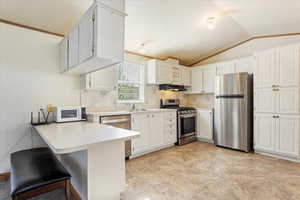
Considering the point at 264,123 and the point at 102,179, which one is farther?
the point at 264,123

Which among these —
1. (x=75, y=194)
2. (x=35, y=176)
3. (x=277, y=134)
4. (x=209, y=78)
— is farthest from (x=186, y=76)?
(x=35, y=176)

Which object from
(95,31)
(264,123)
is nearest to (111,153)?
(95,31)

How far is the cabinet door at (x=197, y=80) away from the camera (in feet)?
16.2

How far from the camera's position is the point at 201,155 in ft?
11.6

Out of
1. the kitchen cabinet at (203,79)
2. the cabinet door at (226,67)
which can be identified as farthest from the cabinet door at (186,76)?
the cabinet door at (226,67)

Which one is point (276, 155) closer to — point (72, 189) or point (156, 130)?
point (156, 130)

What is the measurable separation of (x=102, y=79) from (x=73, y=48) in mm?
947

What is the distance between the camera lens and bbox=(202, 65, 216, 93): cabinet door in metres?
4.62

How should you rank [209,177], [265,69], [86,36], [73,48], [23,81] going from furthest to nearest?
[265,69] < [23,81] < [209,177] < [73,48] < [86,36]

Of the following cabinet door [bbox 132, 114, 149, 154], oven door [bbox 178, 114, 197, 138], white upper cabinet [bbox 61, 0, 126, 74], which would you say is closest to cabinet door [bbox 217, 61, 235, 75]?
oven door [bbox 178, 114, 197, 138]

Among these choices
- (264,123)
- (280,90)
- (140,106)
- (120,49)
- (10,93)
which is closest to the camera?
(120,49)

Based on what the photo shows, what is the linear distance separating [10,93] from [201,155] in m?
3.74

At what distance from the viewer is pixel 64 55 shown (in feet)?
8.83

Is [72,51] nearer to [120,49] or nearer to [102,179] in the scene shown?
[120,49]
